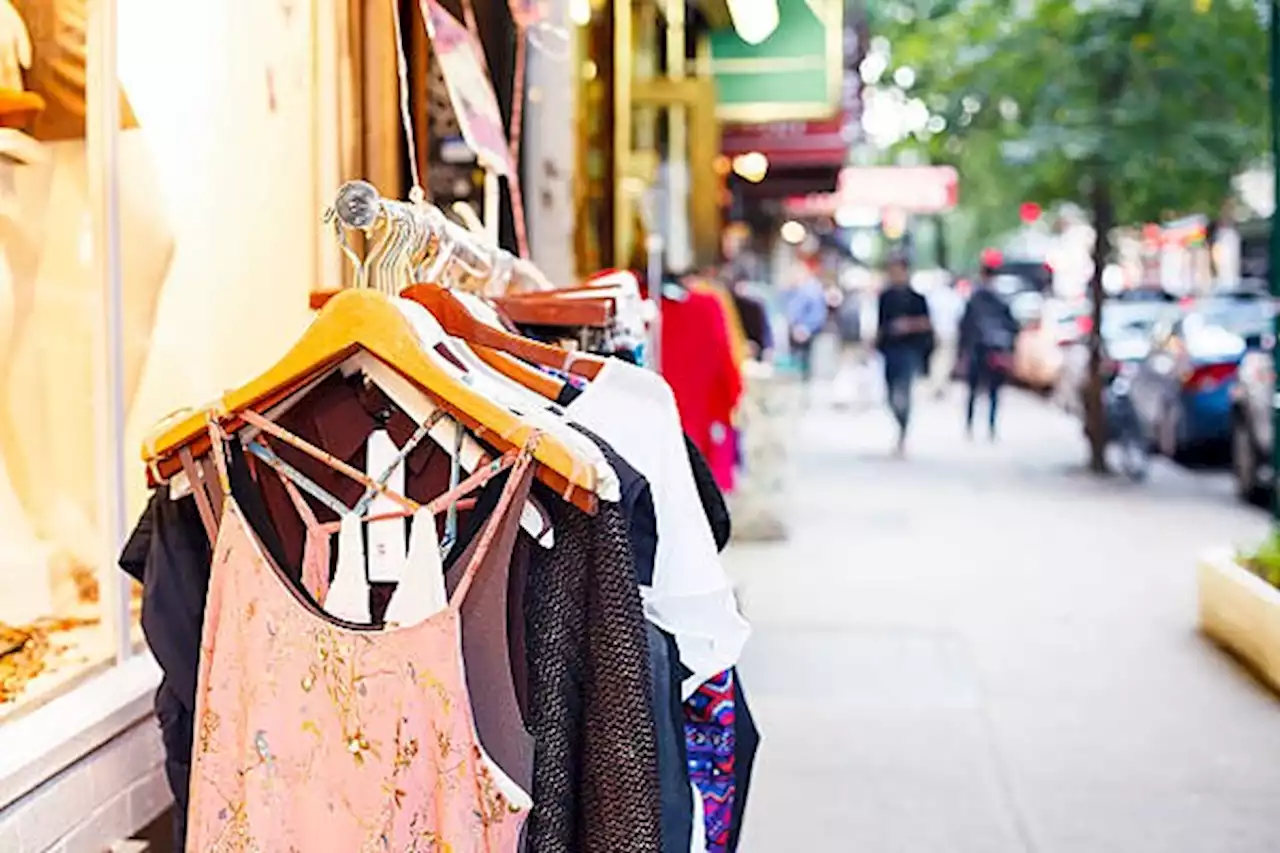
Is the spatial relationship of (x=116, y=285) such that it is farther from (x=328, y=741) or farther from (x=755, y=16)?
(x=755, y=16)

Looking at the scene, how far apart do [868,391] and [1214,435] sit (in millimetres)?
7950

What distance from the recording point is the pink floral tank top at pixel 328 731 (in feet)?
6.73

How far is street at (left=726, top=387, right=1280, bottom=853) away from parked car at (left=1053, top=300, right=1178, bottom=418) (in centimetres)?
487

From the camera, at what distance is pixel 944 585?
27.7 ft

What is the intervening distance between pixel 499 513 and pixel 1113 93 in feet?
35.5

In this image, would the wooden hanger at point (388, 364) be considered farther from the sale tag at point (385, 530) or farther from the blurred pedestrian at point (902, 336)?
the blurred pedestrian at point (902, 336)

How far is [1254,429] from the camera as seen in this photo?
11273 mm

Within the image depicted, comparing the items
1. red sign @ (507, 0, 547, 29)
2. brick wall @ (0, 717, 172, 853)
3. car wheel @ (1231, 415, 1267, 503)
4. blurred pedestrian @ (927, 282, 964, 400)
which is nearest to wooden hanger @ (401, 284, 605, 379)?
brick wall @ (0, 717, 172, 853)

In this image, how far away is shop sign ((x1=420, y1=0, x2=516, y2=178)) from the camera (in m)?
3.18

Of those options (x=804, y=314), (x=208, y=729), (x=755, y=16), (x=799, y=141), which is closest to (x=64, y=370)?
(x=208, y=729)

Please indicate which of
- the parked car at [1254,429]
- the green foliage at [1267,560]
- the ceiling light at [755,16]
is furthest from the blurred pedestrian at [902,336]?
the ceiling light at [755,16]

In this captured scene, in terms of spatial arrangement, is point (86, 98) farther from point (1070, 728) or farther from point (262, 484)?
point (1070, 728)

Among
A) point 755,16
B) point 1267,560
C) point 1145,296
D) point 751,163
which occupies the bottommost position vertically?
point 1267,560

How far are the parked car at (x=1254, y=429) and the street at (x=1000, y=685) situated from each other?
0.27 metres
